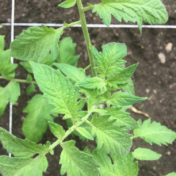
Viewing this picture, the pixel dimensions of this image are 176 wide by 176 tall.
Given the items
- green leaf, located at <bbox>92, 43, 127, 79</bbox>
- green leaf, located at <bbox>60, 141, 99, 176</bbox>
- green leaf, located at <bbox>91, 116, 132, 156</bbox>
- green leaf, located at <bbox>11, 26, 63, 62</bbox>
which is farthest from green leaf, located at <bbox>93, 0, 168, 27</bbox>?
green leaf, located at <bbox>60, 141, 99, 176</bbox>

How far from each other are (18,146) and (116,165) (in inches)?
20.9

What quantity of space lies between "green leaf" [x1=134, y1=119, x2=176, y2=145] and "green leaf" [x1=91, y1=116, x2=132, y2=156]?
434 millimetres

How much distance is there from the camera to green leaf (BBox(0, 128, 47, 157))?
0.94m

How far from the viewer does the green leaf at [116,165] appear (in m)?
1.27

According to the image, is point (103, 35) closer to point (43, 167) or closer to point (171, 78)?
point (171, 78)

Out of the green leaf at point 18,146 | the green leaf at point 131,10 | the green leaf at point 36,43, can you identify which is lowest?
the green leaf at point 18,146

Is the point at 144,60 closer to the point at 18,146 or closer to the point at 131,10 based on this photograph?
the point at 131,10

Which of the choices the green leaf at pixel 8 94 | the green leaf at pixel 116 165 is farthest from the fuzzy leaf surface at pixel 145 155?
the green leaf at pixel 8 94

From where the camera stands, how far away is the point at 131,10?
1.02 metres

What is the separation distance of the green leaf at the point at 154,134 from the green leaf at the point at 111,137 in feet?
1.42

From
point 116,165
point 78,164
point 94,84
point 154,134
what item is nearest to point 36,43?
point 94,84

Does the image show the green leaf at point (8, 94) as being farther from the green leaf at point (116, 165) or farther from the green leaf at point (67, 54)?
the green leaf at point (116, 165)

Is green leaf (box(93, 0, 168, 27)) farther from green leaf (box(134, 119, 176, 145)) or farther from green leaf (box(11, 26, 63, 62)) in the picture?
green leaf (box(134, 119, 176, 145))

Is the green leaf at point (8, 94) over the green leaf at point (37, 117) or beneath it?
over
